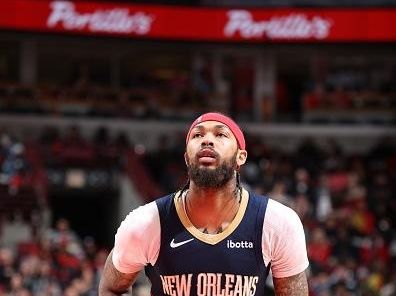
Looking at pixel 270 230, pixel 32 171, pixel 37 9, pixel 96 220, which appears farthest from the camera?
pixel 96 220

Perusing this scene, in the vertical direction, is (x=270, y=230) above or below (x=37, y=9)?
below

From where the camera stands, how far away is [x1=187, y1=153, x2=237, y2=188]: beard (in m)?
4.20

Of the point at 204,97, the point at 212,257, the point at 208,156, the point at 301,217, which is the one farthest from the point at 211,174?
the point at 204,97

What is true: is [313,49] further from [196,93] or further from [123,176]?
[123,176]

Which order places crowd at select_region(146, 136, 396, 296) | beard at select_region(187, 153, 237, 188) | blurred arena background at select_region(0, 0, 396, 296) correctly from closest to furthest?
beard at select_region(187, 153, 237, 188) < crowd at select_region(146, 136, 396, 296) < blurred arena background at select_region(0, 0, 396, 296)

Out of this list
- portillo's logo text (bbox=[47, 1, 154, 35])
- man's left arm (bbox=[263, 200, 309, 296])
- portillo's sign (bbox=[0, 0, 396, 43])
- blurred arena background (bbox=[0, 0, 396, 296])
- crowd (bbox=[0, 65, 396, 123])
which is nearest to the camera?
man's left arm (bbox=[263, 200, 309, 296])

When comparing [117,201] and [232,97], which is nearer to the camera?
[117,201]

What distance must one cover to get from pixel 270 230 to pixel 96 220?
1924cm

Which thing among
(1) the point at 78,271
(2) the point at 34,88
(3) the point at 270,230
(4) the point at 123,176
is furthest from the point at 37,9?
(3) the point at 270,230

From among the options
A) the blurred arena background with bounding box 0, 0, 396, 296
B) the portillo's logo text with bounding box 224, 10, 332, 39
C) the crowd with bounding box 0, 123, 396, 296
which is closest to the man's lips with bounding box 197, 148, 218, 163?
the crowd with bounding box 0, 123, 396, 296

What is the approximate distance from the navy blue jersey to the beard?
215mm

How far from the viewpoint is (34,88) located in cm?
2317

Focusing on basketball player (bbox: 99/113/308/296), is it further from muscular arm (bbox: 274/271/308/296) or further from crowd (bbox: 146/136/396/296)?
crowd (bbox: 146/136/396/296)

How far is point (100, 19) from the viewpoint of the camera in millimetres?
22641
